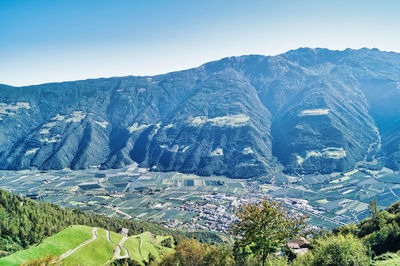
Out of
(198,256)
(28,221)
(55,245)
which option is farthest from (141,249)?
(28,221)

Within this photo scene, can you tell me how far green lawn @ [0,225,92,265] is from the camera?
58231 millimetres

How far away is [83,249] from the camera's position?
231ft

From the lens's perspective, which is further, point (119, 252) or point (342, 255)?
point (119, 252)

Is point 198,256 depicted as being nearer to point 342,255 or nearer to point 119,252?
point 342,255

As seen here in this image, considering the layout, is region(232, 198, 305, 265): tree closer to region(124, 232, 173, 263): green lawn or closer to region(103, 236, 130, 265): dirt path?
region(124, 232, 173, 263): green lawn

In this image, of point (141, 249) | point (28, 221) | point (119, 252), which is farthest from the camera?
point (28, 221)

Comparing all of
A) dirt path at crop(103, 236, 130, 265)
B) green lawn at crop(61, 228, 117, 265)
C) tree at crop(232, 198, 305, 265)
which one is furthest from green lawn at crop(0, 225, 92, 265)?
tree at crop(232, 198, 305, 265)

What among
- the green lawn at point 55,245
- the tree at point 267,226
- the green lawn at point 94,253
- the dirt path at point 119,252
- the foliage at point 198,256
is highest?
the tree at point 267,226

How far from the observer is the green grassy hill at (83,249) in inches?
2446

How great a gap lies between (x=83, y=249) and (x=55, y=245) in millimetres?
7379

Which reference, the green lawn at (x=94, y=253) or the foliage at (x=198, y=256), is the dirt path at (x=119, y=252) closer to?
the green lawn at (x=94, y=253)

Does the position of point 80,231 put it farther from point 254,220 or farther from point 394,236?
point 394,236

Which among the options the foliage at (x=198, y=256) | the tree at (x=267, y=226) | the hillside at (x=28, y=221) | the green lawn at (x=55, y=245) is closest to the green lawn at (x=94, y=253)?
the green lawn at (x=55, y=245)

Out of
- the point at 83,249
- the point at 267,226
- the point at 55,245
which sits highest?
the point at 267,226
